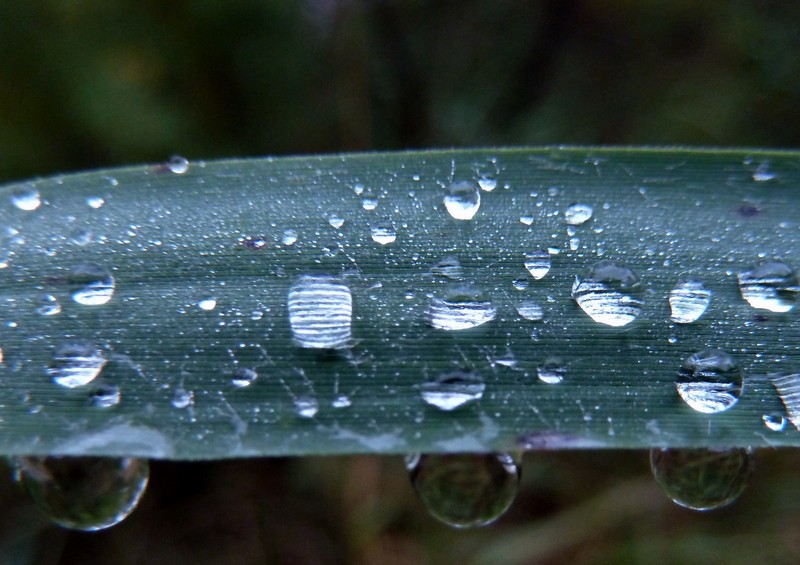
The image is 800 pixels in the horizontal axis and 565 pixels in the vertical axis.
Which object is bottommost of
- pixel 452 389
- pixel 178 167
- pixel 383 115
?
pixel 452 389

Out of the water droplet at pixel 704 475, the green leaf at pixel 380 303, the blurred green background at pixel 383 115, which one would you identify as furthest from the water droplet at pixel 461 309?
the blurred green background at pixel 383 115

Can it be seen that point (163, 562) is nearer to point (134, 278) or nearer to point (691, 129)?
point (134, 278)

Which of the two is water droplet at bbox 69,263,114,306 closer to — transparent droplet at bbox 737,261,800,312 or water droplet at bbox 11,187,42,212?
water droplet at bbox 11,187,42,212

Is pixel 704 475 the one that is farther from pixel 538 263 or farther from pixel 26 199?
pixel 26 199

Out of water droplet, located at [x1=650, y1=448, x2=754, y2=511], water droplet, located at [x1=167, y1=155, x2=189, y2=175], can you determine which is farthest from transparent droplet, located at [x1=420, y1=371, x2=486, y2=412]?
water droplet, located at [x1=167, y1=155, x2=189, y2=175]

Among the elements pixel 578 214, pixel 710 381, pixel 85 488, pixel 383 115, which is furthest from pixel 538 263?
pixel 383 115

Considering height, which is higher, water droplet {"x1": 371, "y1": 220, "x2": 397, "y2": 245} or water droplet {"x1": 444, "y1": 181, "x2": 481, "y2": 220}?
water droplet {"x1": 444, "y1": 181, "x2": 481, "y2": 220}
